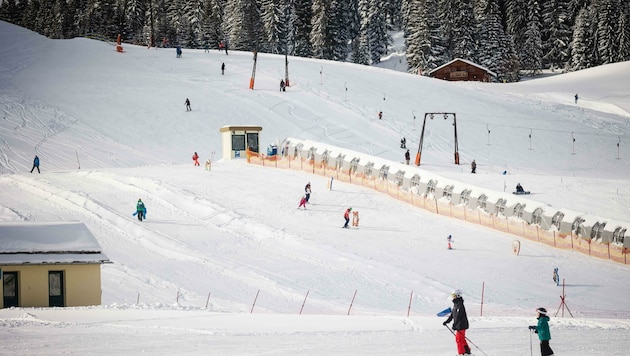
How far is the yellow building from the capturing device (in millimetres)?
21109

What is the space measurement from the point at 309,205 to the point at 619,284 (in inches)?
542

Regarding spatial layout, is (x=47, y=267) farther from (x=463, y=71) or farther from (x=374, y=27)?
(x=374, y=27)

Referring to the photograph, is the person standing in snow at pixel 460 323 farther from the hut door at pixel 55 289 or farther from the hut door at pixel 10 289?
the hut door at pixel 10 289

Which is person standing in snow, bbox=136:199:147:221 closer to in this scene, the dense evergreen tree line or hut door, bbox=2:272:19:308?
hut door, bbox=2:272:19:308

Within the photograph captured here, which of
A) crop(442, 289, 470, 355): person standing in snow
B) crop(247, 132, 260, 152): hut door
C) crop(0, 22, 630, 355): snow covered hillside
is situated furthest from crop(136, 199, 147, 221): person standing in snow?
crop(442, 289, 470, 355): person standing in snow

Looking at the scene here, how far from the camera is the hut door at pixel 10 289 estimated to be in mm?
21000

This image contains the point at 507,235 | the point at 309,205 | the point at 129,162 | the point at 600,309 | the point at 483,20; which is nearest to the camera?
the point at 600,309

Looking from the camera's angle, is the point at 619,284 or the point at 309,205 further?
the point at 309,205

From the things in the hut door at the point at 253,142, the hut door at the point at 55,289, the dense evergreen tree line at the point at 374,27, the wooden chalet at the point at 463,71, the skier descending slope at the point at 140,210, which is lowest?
the hut door at the point at 55,289

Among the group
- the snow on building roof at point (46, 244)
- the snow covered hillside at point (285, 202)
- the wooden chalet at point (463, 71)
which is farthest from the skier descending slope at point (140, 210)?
the wooden chalet at point (463, 71)

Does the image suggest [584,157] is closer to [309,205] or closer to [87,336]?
[309,205]

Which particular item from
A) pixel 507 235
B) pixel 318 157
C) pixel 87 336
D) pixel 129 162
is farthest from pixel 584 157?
pixel 87 336

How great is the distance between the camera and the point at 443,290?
26.8 metres

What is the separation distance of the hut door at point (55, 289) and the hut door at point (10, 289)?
0.80m
